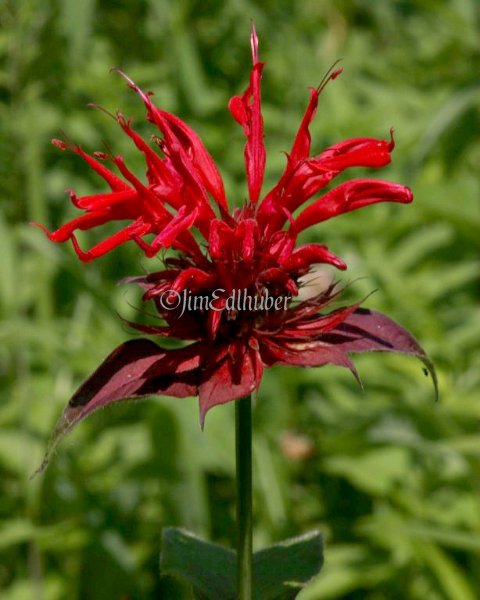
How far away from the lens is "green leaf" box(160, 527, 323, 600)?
106 centimetres

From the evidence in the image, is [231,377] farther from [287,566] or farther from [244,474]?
[287,566]

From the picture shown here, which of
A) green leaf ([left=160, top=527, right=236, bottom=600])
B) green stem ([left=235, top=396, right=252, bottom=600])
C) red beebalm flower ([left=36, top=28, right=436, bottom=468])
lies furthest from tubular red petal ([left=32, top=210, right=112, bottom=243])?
green leaf ([left=160, top=527, right=236, bottom=600])

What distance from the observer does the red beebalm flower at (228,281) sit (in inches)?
38.2

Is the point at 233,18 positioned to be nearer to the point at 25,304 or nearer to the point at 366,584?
the point at 25,304

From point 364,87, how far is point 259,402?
116 cm

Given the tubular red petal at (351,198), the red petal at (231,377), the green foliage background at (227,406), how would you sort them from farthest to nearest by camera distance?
the green foliage background at (227,406) < the tubular red petal at (351,198) < the red petal at (231,377)

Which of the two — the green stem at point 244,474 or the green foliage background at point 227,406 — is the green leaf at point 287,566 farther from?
the green foliage background at point 227,406

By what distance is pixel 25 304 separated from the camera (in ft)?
7.25

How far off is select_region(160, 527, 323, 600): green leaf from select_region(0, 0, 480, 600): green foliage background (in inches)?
22.1

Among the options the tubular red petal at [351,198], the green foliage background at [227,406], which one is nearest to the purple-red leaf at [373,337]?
the tubular red petal at [351,198]

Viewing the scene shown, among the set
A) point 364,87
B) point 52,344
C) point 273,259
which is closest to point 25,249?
point 52,344

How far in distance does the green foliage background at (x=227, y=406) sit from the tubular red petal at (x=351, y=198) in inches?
30.4

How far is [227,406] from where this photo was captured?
6.55ft

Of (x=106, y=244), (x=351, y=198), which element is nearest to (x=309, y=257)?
(x=351, y=198)
